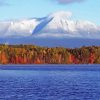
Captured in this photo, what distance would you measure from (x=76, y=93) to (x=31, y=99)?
8516 mm

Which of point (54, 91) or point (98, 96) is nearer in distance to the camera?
point (98, 96)

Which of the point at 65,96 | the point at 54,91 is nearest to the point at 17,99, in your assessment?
the point at 65,96

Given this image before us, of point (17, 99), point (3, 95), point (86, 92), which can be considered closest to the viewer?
point (17, 99)

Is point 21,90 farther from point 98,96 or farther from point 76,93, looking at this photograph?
point 98,96

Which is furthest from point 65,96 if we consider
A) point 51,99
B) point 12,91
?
point 12,91

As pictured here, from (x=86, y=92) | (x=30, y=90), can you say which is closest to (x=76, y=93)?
(x=86, y=92)

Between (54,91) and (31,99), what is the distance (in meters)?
9.94

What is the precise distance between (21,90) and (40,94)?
5.95m

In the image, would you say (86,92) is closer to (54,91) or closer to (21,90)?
(54,91)

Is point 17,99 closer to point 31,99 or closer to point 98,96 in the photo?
point 31,99

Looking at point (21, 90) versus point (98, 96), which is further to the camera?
point (21, 90)

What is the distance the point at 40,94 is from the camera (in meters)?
62.1

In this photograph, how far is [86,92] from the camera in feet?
211

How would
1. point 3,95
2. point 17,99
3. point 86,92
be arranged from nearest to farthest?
point 17,99, point 3,95, point 86,92
